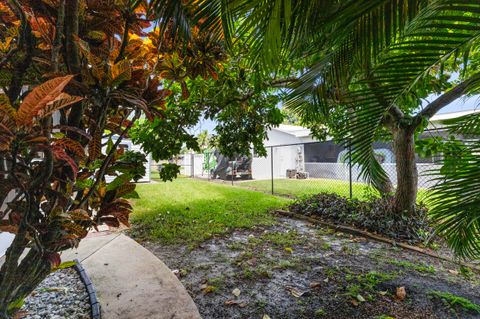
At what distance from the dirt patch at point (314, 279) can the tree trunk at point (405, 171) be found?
1.01 metres

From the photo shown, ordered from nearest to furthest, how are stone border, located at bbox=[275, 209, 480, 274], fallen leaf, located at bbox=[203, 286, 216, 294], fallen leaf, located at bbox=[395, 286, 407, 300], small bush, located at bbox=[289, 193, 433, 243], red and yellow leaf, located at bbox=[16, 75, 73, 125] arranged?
red and yellow leaf, located at bbox=[16, 75, 73, 125] < fallen leaf, located at bbox=[395, 286, 407, 300] < fallen leaf, located at bbox=[203, 286, 216, 294] < stone border, located at bbox=[275, 209, 480, 274] < small bush, located at bbox=[289, 193, 433, 243]

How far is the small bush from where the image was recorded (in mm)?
3888

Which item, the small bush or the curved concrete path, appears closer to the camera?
the curved concrete path

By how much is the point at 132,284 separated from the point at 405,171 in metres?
4.28

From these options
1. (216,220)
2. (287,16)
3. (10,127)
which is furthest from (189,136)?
(216,220)

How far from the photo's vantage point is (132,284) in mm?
2262

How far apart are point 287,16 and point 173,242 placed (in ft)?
10.9

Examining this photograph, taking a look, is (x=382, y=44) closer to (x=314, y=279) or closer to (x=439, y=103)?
(x=314, y=279)

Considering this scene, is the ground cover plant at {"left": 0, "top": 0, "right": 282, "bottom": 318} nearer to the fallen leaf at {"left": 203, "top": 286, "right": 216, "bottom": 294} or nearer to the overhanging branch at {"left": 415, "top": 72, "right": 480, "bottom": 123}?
the fallen leaf at {"left": 203, "top": 286, "right": 216, "bottom": 294}

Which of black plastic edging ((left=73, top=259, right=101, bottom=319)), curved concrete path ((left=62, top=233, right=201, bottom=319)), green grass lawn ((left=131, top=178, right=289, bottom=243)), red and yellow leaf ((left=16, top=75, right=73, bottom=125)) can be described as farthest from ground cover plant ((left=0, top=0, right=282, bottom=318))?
green grass lawn ((left=131, top=178, right=289, bottom=243))

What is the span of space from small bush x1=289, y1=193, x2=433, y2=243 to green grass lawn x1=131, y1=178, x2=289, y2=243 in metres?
1.03

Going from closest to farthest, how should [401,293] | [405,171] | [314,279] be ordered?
[401,293], [314,279], [405,171]

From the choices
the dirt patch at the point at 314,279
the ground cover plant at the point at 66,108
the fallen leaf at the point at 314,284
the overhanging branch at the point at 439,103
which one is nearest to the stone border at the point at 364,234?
the dirt patch at the point at 314,279

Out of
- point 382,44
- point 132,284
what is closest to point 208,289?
point 132,284
